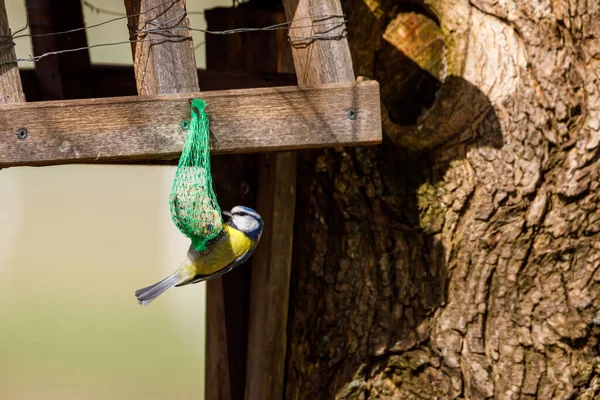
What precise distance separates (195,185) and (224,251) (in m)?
0.35

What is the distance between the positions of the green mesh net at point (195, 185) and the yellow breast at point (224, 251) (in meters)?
0.18

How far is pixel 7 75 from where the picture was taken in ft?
5.59

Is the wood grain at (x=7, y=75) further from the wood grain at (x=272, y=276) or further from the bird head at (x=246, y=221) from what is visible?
the wood grain at (x=272, y=276)

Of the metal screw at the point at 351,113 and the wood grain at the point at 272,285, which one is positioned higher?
the metal screw at the point at 351,113

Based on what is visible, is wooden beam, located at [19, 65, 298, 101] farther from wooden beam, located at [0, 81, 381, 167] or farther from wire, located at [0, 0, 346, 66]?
wooden beam, located at [0, 81, 381, 167]

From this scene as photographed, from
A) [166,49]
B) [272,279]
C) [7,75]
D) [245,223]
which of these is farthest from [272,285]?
[7,75]

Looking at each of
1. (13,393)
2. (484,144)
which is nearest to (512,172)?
(484,144)

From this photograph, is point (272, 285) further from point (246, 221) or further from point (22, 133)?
point (22, 133)

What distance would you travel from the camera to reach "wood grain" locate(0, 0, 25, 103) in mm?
1704

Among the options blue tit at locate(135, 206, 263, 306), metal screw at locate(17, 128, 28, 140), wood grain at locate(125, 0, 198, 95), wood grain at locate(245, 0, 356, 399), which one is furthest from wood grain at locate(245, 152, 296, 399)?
metal screw at locate(17, 128, 28, 140)

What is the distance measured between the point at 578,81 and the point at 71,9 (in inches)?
76.5

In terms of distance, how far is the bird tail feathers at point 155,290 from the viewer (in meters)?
2.18

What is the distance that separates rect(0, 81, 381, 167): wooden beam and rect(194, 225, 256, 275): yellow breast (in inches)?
14.1

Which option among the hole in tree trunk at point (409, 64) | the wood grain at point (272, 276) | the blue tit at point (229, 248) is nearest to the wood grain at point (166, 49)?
the blue tit at point (229, 248)
